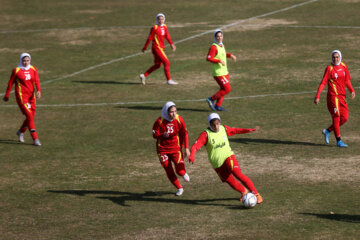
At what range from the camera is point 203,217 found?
13.2m

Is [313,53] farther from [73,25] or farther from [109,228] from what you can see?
[109,228]

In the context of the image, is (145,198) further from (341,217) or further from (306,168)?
(341,217)

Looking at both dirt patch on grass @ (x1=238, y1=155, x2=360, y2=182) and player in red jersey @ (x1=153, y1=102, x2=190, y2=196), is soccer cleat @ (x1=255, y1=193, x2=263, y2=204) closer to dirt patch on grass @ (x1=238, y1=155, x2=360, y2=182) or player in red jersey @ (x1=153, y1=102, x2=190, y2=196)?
player in red jersey @ (x1=153, y1=102, x2=190, y2=196)

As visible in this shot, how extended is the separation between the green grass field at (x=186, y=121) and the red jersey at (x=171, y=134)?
43.3 inches

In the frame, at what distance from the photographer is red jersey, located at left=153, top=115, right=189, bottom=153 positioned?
14.3 meters

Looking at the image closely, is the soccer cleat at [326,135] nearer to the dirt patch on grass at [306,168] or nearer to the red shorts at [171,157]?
the dirt patch on grass at [306,168]

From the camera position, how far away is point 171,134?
14.3 meters

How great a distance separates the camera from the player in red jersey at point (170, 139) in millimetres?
14273

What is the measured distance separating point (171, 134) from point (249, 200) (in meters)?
2.25

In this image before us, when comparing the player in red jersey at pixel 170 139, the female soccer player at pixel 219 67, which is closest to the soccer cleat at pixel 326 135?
the female soccer player at pixel 219 67

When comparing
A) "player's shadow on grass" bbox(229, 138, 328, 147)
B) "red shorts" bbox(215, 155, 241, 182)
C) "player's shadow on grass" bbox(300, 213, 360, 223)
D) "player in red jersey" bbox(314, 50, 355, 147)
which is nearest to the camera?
"player's shadow on grass" bbox(300, 213, 360, 223)

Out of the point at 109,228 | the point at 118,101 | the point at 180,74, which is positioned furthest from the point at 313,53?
the point at 109,228

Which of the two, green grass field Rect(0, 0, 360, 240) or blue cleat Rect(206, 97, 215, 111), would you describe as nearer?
green grass field Rect(0, 0, 360, 240)

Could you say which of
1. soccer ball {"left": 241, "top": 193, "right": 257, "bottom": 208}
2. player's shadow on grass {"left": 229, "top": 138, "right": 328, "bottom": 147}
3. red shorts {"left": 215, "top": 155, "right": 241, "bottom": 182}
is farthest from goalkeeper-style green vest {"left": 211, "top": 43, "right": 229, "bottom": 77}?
soccer ball {"left": 241, "top": 193, "right": 257, "bottom": 208}
